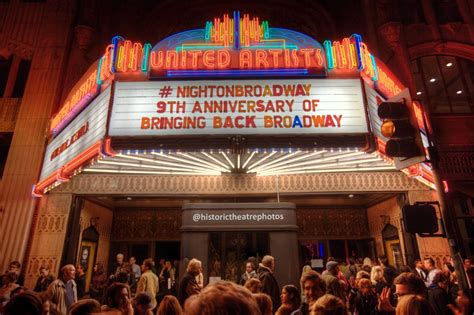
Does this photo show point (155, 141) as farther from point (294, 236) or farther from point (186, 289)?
point (294, 236)

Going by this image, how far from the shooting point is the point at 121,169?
10.7 meters

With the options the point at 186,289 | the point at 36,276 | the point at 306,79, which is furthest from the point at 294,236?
the point at 36,276

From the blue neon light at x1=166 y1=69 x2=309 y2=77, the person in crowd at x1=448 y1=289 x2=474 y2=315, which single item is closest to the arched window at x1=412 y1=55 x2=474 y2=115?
the blue neon light at x1=166 y1=69 x2=309 y2=77

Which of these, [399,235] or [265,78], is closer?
[265,78]

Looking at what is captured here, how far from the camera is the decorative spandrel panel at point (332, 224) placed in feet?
45.8

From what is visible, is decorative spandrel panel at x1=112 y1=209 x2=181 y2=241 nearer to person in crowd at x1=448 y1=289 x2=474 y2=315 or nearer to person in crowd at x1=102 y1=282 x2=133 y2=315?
person in crowd at x1=102 y1=282 x2=133 y2=315

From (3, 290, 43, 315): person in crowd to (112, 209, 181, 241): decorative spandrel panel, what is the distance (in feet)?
38.1

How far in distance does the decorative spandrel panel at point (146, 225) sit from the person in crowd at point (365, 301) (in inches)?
381

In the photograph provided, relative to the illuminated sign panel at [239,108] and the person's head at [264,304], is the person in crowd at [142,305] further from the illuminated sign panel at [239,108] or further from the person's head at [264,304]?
the illuminated sign panel at [239,108]

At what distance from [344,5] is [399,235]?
10985mm

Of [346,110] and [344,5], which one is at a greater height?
[344,5]

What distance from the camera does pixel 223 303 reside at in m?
1.32

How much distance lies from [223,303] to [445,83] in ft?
50.9

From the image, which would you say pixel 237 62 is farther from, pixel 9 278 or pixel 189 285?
pixel 9 278
